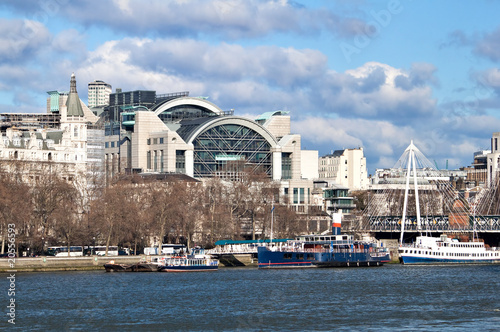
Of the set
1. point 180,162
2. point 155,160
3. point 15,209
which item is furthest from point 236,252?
point 155,160

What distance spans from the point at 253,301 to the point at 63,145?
296 feet

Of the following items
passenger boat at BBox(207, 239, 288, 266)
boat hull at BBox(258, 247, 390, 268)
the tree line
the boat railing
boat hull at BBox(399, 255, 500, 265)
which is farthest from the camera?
boat hull at BBox(399, 255, 500, 265)

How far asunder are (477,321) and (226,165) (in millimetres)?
119449

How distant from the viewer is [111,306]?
272 ft

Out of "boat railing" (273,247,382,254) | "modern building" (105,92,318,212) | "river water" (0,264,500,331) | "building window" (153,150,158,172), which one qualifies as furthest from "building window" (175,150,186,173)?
"river water" (0,264,500,331)

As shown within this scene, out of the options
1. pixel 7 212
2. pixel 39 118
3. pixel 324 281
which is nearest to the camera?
pixel 324 281

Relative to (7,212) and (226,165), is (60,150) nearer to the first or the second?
(226,165)

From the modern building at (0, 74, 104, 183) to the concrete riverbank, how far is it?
94.3ft

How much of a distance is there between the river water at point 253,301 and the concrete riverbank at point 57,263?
12.2 feet

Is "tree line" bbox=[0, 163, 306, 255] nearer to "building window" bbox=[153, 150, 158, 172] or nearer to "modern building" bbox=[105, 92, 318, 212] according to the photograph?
"modern building" bbox=[105, 92, 318, 212]

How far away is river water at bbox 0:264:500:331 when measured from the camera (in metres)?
73.2

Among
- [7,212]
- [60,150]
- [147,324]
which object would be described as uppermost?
[60,150]

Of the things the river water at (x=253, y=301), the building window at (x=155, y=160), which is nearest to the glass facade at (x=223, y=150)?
the building window at (x=155, y=160)

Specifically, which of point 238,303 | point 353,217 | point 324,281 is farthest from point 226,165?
point 238,303
